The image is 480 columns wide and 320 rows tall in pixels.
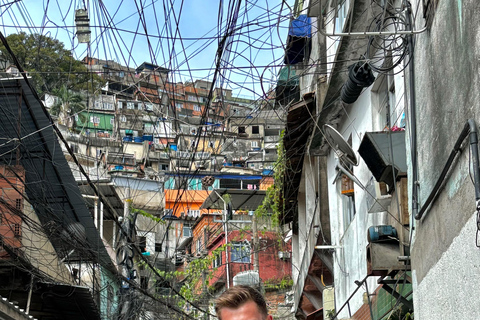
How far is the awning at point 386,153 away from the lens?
7297 millimetres

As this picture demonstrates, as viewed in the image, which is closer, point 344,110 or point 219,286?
point 344,110

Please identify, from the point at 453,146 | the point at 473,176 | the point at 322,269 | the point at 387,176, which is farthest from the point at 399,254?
the point at 322,269

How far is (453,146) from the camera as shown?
4762 mm

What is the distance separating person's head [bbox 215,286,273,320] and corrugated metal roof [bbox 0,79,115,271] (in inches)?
312

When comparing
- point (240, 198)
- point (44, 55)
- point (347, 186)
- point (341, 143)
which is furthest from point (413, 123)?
point (240, 198)

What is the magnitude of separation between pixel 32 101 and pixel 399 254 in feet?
31.1

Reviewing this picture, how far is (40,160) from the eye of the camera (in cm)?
1656

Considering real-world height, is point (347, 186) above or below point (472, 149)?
above

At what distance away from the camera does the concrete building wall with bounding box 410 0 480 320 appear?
168 inches

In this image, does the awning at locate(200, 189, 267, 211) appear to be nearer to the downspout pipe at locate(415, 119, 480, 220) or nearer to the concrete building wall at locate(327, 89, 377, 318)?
the concrete building wall at locate(327, 89, 377, 318)

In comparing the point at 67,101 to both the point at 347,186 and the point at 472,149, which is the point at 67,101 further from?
the point at 472,149

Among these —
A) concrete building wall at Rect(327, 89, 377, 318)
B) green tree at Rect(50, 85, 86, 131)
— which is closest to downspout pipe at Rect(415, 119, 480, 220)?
concrete building wall at Rect(327, 89, 377, 318)

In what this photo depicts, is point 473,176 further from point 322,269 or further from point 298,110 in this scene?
point 322,269

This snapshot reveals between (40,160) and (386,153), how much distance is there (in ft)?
36.2
